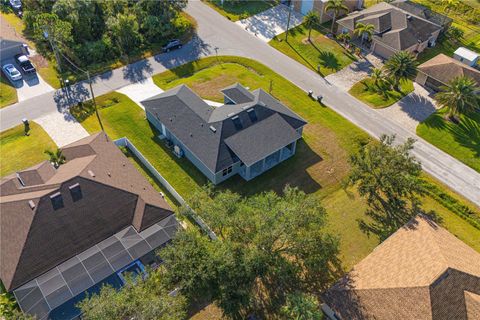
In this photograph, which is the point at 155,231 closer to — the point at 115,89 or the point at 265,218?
the point at 265,218

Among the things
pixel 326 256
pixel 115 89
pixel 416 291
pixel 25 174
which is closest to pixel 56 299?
pixel 25 174

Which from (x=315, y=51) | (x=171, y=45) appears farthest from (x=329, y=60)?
(x=171, y=45)

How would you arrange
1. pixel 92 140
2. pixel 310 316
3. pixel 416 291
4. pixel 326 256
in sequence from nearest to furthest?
pixel 310 316
pixel 416 291
pixel 326 256
pixel 92 140

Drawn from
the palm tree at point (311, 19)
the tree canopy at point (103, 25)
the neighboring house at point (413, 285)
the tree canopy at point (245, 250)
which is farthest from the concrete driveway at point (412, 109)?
the tree canopy at point (103, 25)

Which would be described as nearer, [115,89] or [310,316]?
[310,316]

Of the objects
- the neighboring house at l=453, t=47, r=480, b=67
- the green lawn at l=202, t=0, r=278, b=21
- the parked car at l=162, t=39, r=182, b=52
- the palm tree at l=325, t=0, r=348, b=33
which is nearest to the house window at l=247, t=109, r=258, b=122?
the parked car at l=162, t=39, r=182, b=52

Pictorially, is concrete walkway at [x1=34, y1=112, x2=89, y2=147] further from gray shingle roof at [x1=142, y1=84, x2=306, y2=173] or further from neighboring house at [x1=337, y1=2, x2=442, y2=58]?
neighboring house at [x1=337, y1=2, x2=442, y2=58]

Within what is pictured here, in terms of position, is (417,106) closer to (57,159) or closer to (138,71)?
(138,71)
